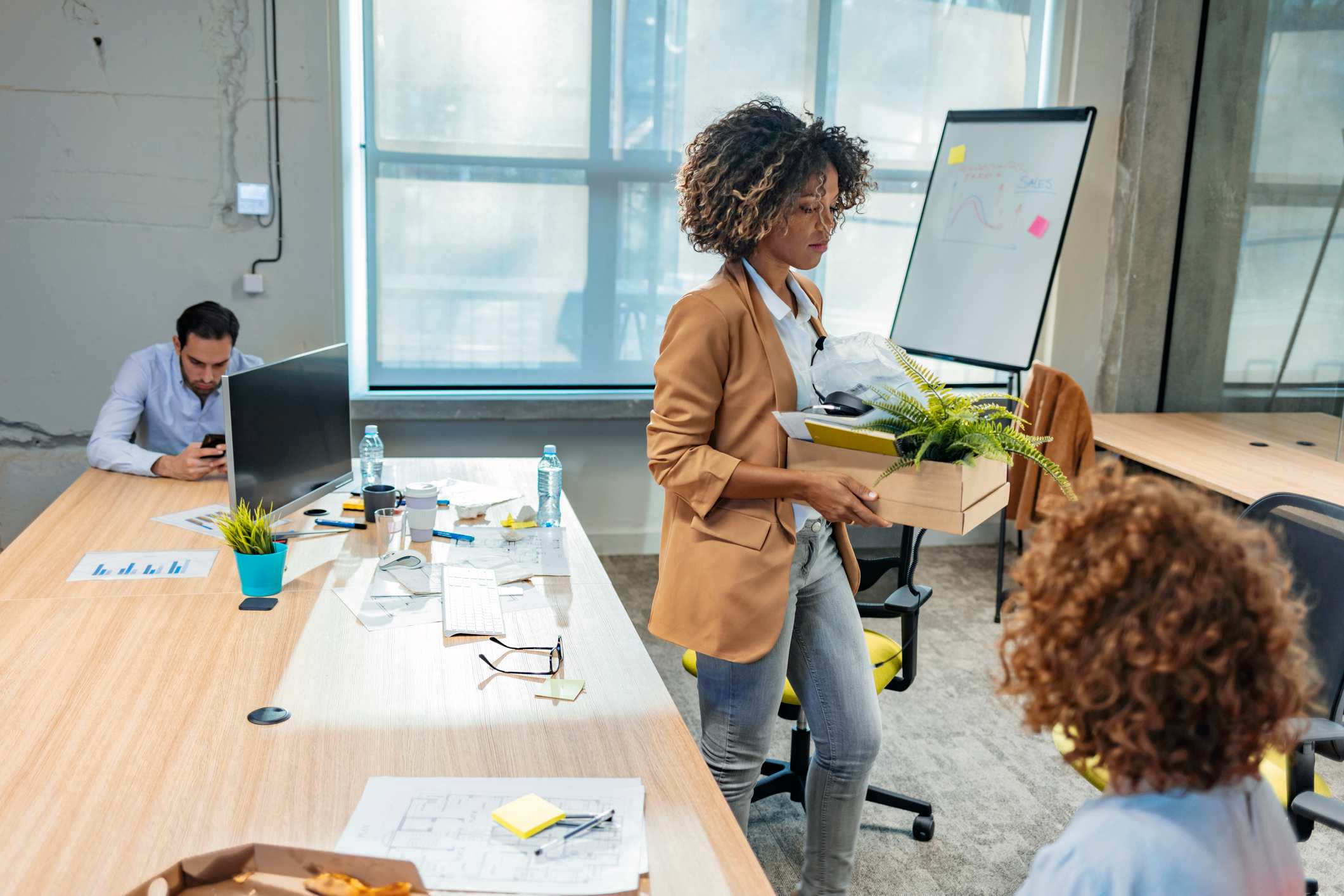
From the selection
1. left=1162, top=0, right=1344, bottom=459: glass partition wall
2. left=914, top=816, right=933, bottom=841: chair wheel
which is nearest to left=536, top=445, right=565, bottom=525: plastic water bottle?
left=914, top=816, right=933, bottom=841: chair wheel

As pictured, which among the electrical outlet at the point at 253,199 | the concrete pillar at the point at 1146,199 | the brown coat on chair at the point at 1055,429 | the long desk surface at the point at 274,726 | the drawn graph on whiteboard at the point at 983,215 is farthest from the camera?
the concrete pillar at the point at 1146,199

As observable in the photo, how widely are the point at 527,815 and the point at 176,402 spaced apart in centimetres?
226

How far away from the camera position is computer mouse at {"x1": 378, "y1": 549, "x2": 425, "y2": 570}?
7.12 feet

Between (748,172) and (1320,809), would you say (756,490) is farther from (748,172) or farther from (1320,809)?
(1320,809)

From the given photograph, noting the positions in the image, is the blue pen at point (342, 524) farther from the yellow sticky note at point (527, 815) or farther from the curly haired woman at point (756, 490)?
the yellow sticky note at point (527, 815)

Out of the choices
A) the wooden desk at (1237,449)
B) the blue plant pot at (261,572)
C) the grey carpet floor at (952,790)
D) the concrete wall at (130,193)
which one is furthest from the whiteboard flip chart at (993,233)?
the blue plant pot at (261,572)

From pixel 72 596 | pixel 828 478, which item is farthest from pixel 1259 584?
pixel 72 596

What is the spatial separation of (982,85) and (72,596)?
386cm

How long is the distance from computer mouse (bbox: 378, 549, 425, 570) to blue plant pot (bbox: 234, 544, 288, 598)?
0.21 m

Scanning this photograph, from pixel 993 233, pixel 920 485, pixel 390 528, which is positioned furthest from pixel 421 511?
pixel 993 233

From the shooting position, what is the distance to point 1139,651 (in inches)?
31.6

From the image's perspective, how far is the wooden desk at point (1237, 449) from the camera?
121 inches

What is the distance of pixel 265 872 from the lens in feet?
3.83

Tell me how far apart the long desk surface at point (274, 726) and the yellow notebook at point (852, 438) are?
0.47 meters
